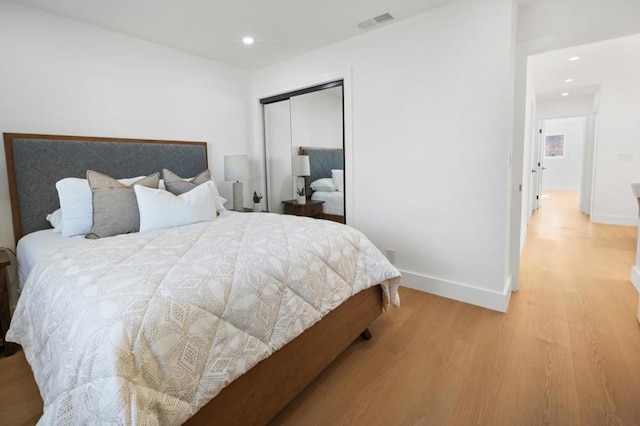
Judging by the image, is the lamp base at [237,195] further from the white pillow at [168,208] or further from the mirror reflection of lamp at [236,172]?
the white pillow at [168,208]

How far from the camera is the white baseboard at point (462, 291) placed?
7.88ft

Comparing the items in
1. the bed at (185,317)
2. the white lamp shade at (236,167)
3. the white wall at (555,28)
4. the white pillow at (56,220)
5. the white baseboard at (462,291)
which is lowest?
the white baseboard at (462,291)

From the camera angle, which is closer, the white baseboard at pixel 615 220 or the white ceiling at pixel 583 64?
the white ceiling at pixel 583 64

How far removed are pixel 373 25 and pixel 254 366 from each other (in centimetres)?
→ 286

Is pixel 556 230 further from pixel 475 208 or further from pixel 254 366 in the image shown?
pixel 254 366

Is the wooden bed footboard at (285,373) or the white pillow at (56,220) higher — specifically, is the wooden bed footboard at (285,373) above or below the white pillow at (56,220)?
below

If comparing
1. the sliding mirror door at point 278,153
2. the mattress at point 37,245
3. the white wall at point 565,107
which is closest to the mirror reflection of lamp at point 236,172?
the sliding mirror door at point 278,153

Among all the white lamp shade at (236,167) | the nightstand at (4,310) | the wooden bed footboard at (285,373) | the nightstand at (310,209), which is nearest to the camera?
the wooden bed footboard at (285,373)

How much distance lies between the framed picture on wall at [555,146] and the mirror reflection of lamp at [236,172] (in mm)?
10869

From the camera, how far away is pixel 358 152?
10.0ft

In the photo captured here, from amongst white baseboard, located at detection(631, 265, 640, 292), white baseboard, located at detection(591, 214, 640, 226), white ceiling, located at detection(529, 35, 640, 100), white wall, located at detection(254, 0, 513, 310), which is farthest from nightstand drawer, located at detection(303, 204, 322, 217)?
white baseboard, located at detection(591, 214, 640, 226)

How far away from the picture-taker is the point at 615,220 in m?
5.13

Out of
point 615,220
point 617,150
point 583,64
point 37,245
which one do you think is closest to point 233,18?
point 37,245

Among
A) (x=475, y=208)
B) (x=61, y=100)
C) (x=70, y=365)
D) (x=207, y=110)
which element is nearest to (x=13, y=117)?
(x=61, y=100)
